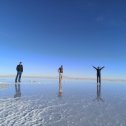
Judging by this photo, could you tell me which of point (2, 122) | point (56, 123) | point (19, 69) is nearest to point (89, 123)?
point (56, 123)

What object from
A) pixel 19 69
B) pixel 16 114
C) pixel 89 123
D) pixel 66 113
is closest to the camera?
pixel 89 123

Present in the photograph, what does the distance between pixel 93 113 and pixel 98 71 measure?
75.0 ft

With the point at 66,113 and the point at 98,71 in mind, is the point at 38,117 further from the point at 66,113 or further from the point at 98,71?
the point at 98,71

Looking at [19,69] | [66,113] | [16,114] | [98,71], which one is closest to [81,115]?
[66,113]

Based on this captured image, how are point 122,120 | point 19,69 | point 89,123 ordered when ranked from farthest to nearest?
point 19,69 → point 122,120 → point 89,123

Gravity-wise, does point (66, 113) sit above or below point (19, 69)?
below

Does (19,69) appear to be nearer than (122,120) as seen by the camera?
No

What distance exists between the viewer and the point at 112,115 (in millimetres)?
9242

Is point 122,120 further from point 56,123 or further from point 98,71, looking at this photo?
point 98,71

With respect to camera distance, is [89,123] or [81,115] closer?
[89,123]

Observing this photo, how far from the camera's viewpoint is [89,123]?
7750 mm

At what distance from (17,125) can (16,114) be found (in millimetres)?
1774

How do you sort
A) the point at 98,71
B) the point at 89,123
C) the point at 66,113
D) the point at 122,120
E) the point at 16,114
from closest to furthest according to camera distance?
1. the point at 89,123
2. the point at 122,120
3. the point at 16,114
4. the point at 66,113
5. the point at 98,71

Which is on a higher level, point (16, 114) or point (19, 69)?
point (19, 69)
